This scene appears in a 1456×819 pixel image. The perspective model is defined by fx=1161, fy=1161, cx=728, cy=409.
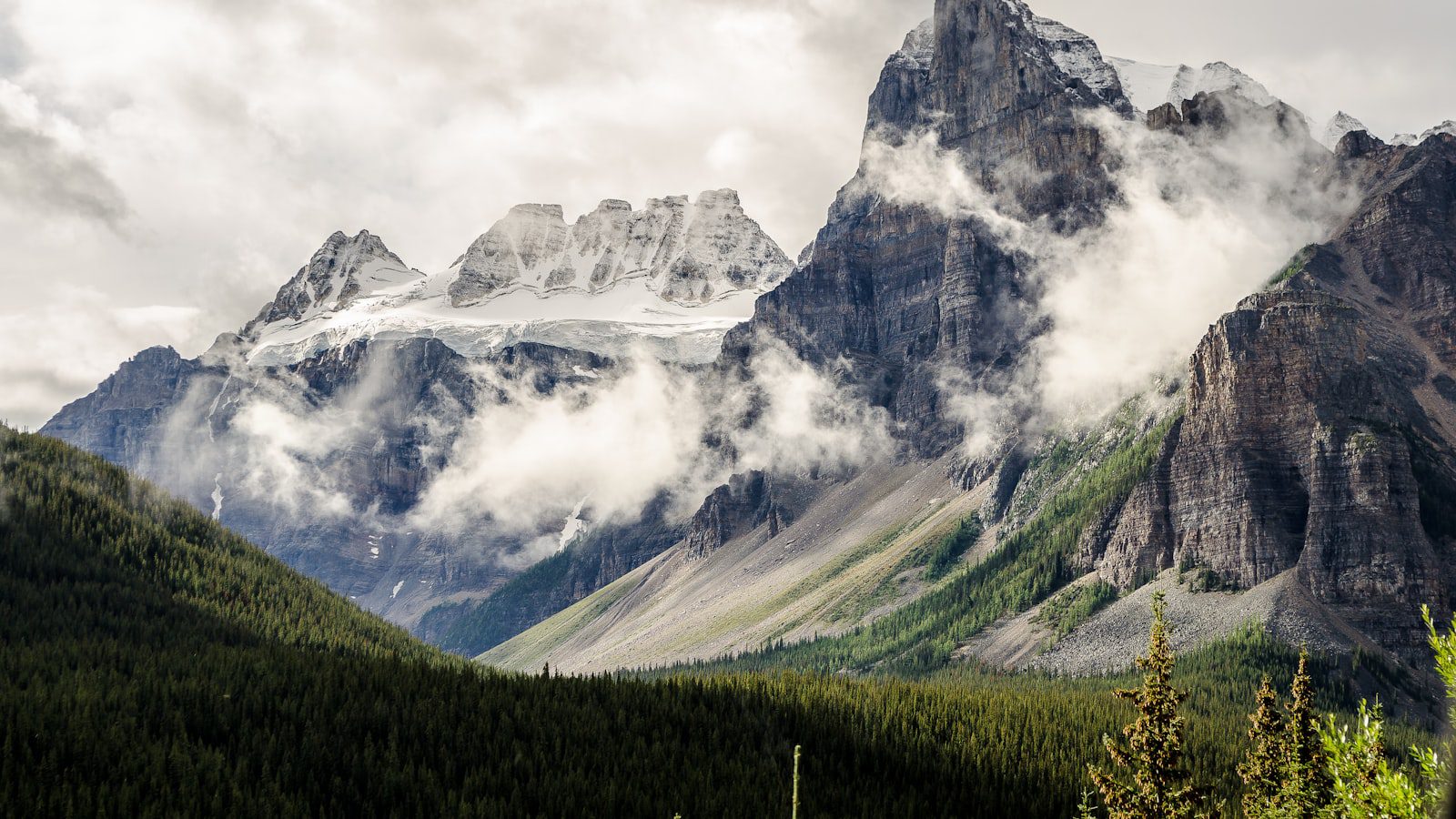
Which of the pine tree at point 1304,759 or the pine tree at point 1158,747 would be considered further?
the pine tree at point 1304,759

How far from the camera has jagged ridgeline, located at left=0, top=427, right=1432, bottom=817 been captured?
89.8m

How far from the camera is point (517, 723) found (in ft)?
359

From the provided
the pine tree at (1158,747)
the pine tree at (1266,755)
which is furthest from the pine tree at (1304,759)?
the pine tree at (1158,747)

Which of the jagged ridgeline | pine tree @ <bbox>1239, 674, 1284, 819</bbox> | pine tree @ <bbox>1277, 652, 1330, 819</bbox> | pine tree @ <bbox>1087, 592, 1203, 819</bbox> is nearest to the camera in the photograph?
pine tree @ <bbox>1087, 592, 1203, 819</bbox>

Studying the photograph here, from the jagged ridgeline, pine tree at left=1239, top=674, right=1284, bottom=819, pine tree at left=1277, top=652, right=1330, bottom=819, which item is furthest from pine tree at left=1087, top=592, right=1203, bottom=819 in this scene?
the jagged ridgeline

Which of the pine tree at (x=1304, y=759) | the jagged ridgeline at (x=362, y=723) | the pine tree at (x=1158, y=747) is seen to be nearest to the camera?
the pine tree at (x=1158, y=747)

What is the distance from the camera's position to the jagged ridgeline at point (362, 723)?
8975 cm

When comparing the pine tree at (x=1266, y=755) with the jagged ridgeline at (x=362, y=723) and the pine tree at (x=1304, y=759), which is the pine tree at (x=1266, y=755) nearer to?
the pine tree at (x=1304, y=759)

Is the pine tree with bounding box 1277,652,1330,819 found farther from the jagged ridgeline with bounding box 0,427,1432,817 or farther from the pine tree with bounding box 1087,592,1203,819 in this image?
the jagged ridgeline with bounding box 0,427,1432,817

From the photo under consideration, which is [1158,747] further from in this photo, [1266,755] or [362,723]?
[362,723]

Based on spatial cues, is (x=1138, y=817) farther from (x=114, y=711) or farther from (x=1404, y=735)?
(x=1404, y=735)

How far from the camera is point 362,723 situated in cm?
10375

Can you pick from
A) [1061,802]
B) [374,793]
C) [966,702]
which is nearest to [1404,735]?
[966,702]

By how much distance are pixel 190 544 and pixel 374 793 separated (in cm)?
7998
